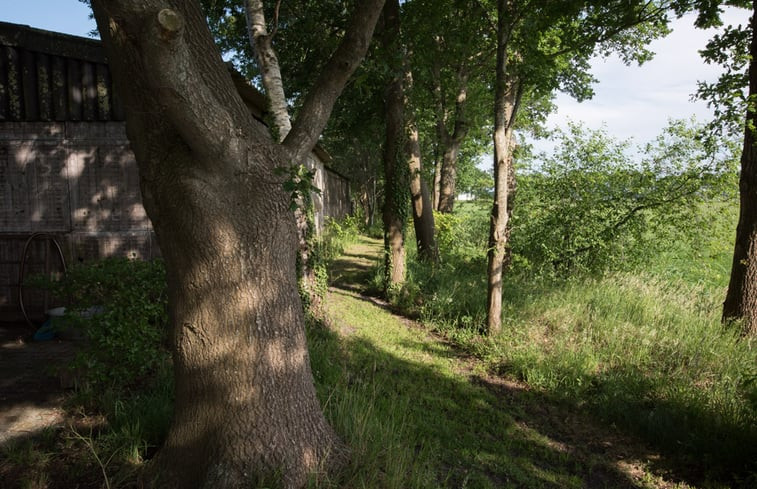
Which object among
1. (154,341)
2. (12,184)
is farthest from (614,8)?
(12,184)

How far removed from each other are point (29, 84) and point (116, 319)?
5192mm

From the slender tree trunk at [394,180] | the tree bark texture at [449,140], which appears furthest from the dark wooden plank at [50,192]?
the tree bark texture at [449,140]

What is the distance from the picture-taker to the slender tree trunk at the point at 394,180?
981 cm

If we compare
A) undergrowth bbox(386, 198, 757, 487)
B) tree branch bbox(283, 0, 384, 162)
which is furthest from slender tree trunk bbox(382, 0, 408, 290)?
tree branch bbox(283, 0, 384, 162)

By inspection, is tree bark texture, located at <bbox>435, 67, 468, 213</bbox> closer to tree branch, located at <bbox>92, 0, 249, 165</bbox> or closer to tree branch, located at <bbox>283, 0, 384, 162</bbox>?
tree branch, located at <bbox>283, 0, 384, 162</bbox>

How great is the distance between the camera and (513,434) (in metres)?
4.92

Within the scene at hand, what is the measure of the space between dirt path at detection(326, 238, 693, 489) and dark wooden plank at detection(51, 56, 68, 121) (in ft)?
17.6

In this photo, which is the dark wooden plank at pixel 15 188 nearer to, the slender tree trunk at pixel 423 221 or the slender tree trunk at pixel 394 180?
the slender tree trunk at pixel 394 180

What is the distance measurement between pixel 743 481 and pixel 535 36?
20.6 feet

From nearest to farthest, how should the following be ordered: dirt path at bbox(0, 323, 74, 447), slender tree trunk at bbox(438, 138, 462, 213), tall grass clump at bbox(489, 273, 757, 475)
Result: dirt path at bbox(0, 323, 74, 447) → tall grass clump at bbox(489, 273, 757, 475) → slender tree trunk at bbox(438, 138, 462, 213)

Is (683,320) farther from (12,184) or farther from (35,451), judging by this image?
(12,184)

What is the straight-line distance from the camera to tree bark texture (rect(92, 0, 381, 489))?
2809mm

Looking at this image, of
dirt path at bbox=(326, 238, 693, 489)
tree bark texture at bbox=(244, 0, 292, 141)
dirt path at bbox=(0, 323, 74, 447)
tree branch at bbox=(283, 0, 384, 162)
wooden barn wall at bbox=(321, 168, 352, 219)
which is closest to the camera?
tree branch at bbox=(283, 0, 384, 162)

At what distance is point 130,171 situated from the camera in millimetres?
7047
